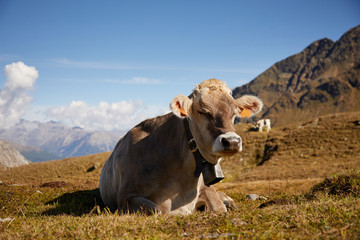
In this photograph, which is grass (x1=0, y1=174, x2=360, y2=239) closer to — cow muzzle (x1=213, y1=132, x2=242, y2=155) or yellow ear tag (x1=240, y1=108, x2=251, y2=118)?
cow muzzle (x1=213, y1=132, x2=242, y2=155)

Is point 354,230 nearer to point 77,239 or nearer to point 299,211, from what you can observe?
point 299,211

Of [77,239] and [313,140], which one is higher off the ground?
[77,239]

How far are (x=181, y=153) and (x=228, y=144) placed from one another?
81.4 inches

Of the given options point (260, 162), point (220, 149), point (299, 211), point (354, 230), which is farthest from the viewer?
point (260, 162)

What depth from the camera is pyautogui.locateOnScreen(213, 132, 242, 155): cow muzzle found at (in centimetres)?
552

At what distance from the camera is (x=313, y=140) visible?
42.4 meters

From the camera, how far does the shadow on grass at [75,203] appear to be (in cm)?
939

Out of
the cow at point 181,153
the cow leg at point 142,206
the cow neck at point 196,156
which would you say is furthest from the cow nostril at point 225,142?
the cow leg at point 142,206

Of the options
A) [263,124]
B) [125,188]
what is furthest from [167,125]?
[263,124]

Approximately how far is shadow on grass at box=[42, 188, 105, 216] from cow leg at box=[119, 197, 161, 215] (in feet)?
8.76

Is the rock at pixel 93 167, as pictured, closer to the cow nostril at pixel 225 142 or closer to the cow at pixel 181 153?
the cow at pixel 181 153

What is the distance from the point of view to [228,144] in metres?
5.54

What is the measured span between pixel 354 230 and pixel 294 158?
36826 millimetres

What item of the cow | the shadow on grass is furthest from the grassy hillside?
the cow
